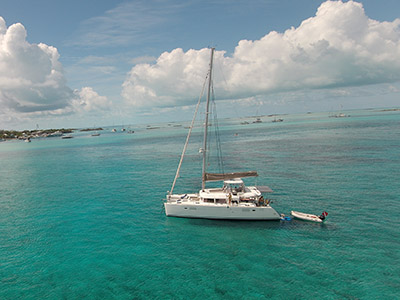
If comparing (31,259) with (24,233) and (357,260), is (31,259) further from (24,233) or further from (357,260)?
(357,260)

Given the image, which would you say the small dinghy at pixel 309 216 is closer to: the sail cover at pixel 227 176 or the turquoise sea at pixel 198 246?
the turquoise sea at pixel 198 246

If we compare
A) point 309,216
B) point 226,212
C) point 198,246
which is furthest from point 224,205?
point 309,216

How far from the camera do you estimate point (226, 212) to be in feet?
111

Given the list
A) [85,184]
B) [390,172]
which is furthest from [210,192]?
[390,172]

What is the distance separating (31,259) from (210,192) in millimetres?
22234

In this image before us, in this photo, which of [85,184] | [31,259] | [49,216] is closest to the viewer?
[31,259]

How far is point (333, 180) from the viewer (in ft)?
163

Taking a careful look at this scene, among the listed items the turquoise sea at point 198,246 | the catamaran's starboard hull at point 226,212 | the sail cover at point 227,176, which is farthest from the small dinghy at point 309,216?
the sail cover at point 227,176

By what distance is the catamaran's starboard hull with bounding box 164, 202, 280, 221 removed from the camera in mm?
33156

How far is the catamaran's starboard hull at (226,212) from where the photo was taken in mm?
33156

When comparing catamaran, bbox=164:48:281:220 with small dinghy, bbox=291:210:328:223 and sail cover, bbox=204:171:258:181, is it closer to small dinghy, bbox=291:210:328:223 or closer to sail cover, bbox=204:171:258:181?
sail cover, bbox=204:171:258:181

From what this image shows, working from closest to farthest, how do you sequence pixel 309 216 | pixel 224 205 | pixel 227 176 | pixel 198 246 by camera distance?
pixel 198 246, pixel 309 216, pixel 224 205, pixel 227 176

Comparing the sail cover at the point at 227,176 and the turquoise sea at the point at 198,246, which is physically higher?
the sail cover at the point at 227,176

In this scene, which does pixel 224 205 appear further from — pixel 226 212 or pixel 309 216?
pixel 309 216
